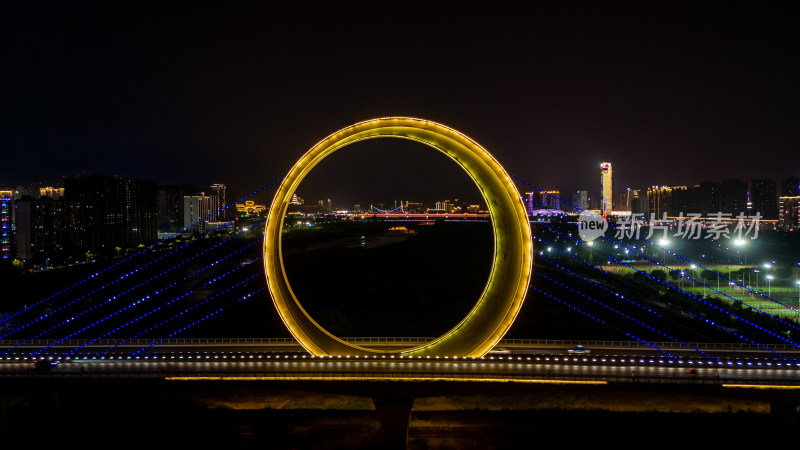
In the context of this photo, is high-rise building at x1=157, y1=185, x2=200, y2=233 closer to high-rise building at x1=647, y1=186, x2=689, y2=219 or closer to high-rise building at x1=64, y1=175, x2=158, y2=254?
high-rise building at x1=64, y1=175, x2=158, y2=254

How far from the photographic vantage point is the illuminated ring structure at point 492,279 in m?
12.9

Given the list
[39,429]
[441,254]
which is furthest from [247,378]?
[441,254]

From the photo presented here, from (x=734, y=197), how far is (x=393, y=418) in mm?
92167

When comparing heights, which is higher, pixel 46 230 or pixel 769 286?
pixel 46 230

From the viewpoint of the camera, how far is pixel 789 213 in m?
70.8

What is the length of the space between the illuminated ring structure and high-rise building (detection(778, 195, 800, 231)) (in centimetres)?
7156

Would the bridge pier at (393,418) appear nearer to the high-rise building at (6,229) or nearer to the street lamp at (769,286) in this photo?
the street lamp at (769,286)

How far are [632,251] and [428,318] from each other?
2906 cm

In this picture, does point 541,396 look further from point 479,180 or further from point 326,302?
point 326,302

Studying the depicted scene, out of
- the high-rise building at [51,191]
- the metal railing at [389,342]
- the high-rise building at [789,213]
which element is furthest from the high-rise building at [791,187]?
the high-rise building at [51,191]

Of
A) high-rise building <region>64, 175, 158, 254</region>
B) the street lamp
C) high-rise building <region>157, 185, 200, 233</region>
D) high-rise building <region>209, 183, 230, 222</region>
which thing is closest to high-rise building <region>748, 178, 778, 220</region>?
the street lamp

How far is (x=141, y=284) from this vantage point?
119 ft

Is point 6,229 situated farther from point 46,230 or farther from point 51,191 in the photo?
point 51,191

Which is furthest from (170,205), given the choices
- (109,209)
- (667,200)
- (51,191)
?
(667,200)
